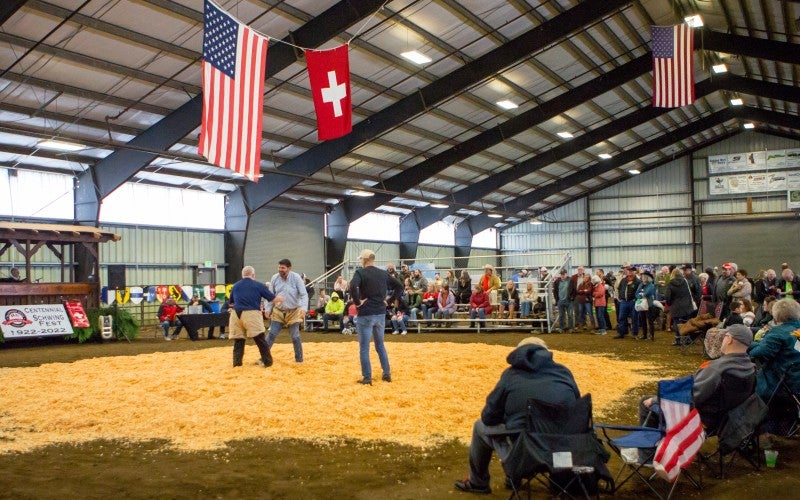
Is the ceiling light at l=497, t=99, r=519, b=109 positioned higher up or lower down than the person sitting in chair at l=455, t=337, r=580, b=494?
higher up

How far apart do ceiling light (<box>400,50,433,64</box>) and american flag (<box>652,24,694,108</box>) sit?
535 centimetres

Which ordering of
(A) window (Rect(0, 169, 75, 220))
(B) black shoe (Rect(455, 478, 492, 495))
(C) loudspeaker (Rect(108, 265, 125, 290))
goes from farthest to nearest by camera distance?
(C) loudspeaker (Rect(108, 265, 125, 290)) < (A) window (Rect(0, 169, 75, 220)) < (B) black shoe (Rect(455, 478, 492, 495))

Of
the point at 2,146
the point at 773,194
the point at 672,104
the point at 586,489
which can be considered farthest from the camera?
the point at 773,194

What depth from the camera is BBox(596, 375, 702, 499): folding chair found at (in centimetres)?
394

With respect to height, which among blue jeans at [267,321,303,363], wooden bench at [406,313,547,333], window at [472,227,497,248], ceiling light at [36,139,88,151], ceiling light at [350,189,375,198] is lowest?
wooden bench at [406,313,547,333]

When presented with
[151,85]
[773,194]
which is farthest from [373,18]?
[773,194]

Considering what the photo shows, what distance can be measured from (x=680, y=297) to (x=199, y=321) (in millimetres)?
11038

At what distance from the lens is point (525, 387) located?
3807 millimetres

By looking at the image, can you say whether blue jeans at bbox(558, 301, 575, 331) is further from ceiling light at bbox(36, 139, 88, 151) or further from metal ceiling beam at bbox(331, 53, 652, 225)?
ceiling light at bbox(36, 139, 88, 151)

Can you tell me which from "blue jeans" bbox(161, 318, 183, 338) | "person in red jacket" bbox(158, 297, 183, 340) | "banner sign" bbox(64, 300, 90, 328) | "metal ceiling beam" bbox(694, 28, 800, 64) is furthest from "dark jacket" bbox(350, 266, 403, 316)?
"metal ceiling beam" bbox(694, 28, 800, 64)

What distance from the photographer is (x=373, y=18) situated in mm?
14492

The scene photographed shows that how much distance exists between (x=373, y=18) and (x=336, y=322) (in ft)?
32.0

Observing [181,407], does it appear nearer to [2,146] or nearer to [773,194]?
[2,146]

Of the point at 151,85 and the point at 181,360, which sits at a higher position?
the point at 151,85
